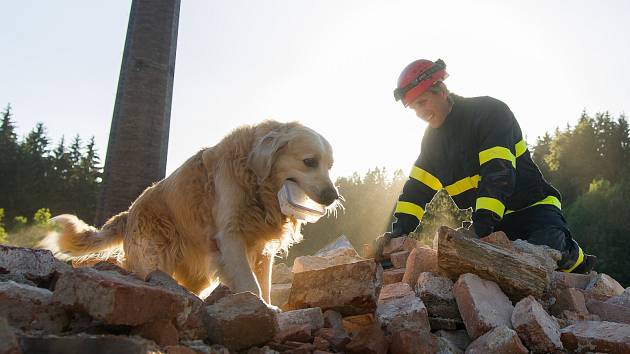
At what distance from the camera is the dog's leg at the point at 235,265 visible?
4121 millimetres

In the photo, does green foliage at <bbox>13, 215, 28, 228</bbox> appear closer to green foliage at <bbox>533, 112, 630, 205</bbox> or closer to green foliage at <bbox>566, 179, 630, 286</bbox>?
green foliage at <bbox>566, 179, 630, 286</bbox>

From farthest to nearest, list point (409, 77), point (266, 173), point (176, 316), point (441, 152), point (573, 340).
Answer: point (441, 152) < point (409, 77) < point (266, 173) < point (573, 340) < point (176, 316)

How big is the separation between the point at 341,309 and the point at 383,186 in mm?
30633

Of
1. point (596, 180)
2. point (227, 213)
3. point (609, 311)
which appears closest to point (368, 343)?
point (227, 213)

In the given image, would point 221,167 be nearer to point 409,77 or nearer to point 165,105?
point 409,77

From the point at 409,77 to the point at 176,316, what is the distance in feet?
12.9

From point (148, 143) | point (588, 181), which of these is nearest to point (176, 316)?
point (148, 143)

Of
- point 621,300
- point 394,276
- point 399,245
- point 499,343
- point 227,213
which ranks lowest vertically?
point 499,343

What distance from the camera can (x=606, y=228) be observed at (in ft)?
100

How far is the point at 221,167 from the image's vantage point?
15.2 feet

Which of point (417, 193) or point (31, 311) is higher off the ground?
point (417, 193)

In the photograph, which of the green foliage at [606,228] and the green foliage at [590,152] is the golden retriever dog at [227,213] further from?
the green foliage at [590,152]

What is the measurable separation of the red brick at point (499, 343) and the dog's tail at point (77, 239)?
11.7 feet

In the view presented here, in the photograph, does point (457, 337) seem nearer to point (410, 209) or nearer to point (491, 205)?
A: point (491, 205)
